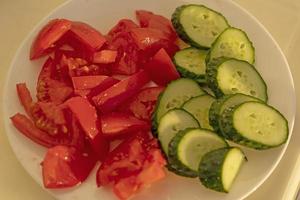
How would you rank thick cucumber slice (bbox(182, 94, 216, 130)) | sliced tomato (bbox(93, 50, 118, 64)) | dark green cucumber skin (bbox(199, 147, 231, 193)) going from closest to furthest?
dark green cucumber skin (bbox(199, 147, 231, 193)) → thick cucumber slice (bbox(182, 94, 216, 130)) → sliced tomato (bbox(93, 50, 118, 64))

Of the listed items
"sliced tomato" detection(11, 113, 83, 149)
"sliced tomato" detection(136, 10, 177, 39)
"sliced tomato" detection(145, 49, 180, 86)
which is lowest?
"sliced tomato" detection(11, 113, 83, 149)

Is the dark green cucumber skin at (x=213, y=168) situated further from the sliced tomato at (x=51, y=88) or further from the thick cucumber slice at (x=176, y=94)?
the sliced tomato at (x=51, y=88)

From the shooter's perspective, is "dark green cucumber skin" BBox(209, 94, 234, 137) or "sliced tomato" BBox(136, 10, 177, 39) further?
"sliced tomato" BBox(136, 10, 177, 39)

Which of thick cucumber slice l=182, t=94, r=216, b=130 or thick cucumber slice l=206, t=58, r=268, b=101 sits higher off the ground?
thick cucumber slice l=206, t=58, r=268, b=101

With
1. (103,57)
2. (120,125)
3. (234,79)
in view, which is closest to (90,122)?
(120,125)

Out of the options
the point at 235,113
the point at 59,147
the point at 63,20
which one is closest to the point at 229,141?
the point at 235,113

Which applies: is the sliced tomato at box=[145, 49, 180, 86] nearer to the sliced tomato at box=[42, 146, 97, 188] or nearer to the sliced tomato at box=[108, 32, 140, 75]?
the sliced tomato at box=[108, 32, 140, 75]

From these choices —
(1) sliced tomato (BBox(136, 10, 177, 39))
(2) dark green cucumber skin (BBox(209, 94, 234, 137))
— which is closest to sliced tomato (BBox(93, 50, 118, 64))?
(1) sliced tomato (BBox(136, 10, 177, 39))

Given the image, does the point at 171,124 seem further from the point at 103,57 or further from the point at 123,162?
the point at 103,57
